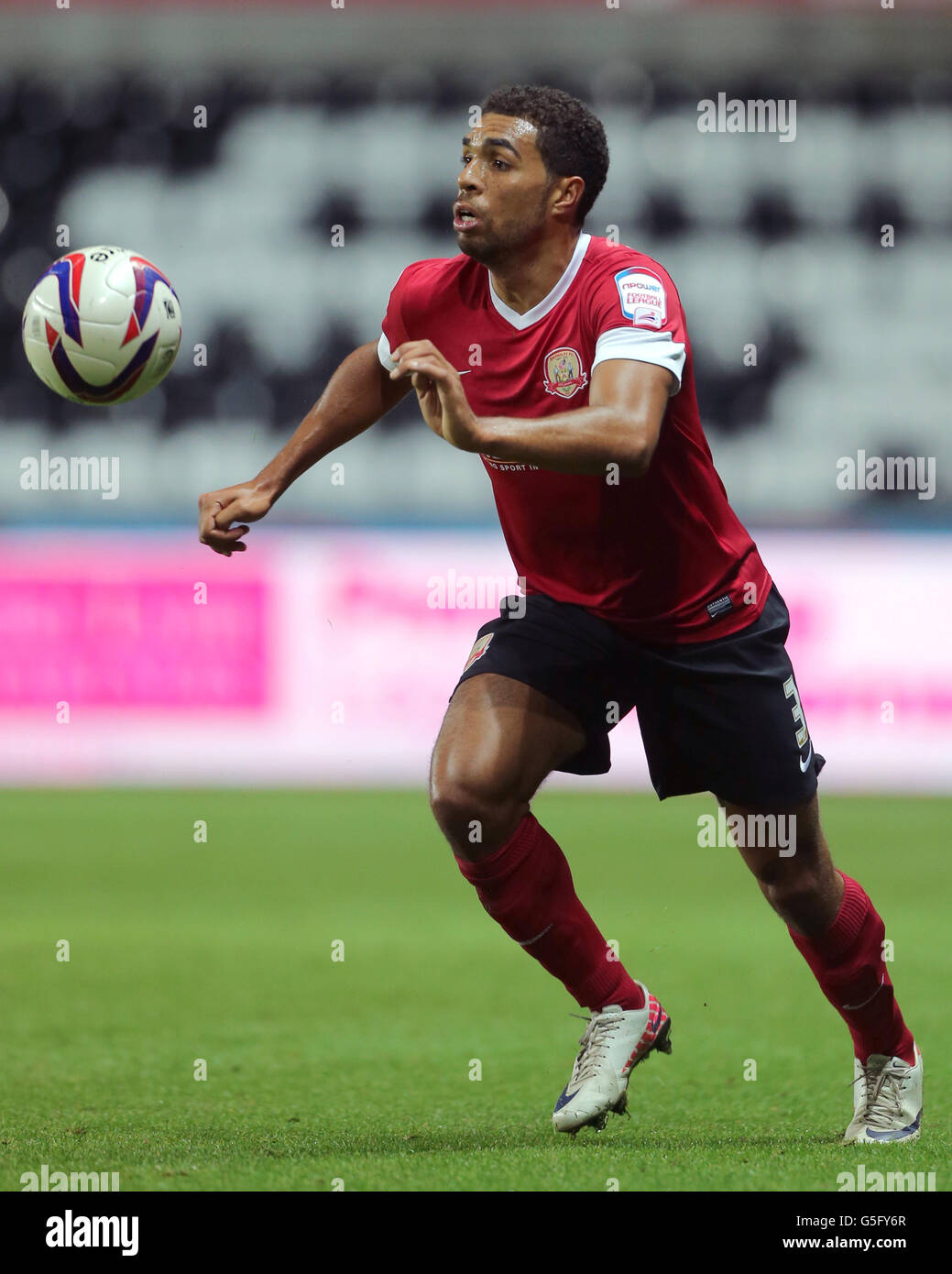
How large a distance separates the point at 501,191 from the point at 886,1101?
223cm

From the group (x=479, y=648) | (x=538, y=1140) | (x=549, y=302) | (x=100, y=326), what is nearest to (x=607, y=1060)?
(x=538, y=1140)

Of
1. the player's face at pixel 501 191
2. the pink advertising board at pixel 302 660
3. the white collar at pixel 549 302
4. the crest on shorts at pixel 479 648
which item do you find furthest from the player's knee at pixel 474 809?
the pink advertising board at pixel 302 660

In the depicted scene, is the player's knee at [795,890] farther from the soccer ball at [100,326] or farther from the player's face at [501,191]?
the soccer ball at [100,326]

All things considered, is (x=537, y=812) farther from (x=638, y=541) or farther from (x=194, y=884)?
(x=638, y=541)

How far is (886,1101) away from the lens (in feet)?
12.8

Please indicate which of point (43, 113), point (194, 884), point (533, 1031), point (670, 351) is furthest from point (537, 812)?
point (43, 113)

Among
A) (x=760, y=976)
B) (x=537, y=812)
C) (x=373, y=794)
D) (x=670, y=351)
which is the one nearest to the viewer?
(x=670, y=351)

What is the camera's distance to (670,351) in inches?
137

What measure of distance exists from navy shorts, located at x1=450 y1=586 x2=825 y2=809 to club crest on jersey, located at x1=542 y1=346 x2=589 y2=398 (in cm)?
50

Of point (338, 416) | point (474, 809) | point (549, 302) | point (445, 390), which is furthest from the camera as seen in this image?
point (338, 416)

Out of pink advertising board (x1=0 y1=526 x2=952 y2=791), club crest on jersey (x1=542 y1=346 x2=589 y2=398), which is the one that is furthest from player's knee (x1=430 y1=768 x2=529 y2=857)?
pink advertising board (x1=0 y1=526 x2=952 y2=791)

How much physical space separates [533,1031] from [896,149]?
11301 mm

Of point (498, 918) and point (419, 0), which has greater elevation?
point (419, 0)

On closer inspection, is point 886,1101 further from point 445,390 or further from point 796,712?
point 445,390
